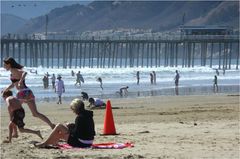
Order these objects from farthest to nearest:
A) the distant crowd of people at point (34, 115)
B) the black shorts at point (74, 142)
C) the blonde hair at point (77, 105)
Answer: the black shorts at point (74, 142) → the distant crowd of people at point (34, 115) → the blonde hair at point (77, 105)

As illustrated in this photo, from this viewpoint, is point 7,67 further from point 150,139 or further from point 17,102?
point 150,139

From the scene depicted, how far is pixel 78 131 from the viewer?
8.96 metres

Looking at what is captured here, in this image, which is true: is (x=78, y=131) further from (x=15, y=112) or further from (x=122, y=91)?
(x=122, y=91)

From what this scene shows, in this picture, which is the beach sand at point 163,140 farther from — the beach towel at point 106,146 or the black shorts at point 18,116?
the black shorts at point 18,116

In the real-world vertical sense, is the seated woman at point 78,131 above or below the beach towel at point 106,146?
above

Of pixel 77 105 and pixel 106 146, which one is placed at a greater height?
pixel 77 105

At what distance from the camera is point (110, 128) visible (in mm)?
11062

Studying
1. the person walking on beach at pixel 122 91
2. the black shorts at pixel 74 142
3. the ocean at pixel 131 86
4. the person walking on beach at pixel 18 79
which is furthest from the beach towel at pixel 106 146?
the person walking on beach at pixel 122 91

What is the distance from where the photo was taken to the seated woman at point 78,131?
28.9ft

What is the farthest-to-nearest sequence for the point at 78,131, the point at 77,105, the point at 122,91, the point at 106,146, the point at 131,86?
the point at 131,86
the point at 122,91
the point at 106,146
the point at 78,131
the point at 77,105

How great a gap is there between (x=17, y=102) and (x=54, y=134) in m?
0.91

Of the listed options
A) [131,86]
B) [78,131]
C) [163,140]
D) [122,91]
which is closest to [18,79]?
[78,131]


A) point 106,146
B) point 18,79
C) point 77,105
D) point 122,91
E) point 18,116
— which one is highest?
point 18,79

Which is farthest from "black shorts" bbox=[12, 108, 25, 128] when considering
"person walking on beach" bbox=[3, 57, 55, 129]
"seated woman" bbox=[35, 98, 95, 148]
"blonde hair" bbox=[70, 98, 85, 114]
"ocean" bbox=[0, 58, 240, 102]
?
"ocean" bbox=[0, 58, 240, 102]
